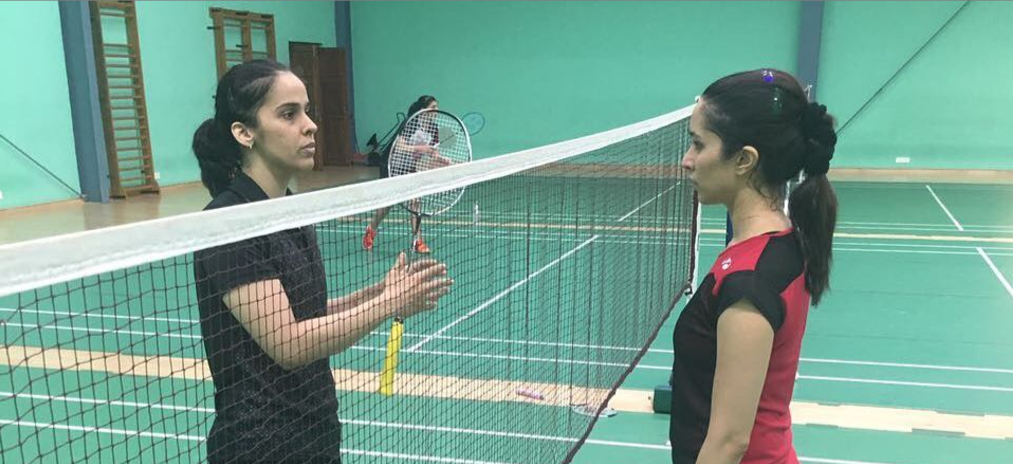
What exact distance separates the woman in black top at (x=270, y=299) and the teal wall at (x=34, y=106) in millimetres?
10321

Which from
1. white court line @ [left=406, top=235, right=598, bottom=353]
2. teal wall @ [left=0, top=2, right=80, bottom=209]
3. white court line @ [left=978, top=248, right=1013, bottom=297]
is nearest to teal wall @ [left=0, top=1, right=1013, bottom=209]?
teal wall @ [left=0, top=2, right=80, bottom=209]

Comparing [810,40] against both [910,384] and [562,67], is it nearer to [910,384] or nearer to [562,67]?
[562,67]

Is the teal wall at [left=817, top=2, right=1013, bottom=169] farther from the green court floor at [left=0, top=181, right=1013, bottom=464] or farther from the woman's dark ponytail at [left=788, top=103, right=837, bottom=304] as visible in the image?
the woman's dark ponytail at [left=788, top=103, right=837, bottom=304]

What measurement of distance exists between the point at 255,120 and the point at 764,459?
1.35 meters

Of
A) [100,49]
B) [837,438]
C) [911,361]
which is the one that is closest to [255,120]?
[837,438]

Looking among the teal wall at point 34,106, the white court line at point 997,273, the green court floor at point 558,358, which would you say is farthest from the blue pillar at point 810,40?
the teal wall at point 34,106

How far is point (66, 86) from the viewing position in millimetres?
11320

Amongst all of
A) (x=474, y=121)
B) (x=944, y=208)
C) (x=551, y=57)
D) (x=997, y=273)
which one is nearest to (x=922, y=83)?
(x=944, y=208)

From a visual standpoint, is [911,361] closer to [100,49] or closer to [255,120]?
[255,120]

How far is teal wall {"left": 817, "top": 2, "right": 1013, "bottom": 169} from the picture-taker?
45.8ft

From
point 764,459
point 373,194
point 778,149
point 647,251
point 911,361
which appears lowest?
point 911,361

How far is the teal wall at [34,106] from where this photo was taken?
10.4 meters

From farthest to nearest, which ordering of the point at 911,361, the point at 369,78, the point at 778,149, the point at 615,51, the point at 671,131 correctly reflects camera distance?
the point at 369,78
the point at 615,51
the point at 671,131
the point at 911,361
the point at 778,149

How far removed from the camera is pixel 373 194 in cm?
179
